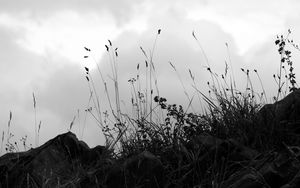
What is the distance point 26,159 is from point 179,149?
5.82ft

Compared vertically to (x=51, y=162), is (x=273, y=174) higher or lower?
lower

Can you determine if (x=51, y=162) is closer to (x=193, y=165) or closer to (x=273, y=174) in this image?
(x=193, y=165)

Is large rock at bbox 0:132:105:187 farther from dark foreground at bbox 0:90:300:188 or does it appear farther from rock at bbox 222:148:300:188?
rock at bbox 222:148:300:188

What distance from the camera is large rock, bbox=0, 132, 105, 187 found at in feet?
17.5

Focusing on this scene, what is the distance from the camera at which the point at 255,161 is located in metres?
4.07

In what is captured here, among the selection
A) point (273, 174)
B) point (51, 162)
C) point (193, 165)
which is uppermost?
point (51, 162)

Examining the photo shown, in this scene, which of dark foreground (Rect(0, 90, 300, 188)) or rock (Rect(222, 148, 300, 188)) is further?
dark foreground (Rect(0, 90, 300, 188))

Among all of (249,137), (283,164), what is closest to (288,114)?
(249,137)

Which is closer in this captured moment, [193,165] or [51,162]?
[193,165]

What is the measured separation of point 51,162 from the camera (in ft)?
18.2

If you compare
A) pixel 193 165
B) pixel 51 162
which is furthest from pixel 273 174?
pixel 51 162

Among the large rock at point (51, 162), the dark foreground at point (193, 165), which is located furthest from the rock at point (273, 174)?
the large rock at point (51, 162)

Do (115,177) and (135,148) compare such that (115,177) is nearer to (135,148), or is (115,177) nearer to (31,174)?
(135,148)

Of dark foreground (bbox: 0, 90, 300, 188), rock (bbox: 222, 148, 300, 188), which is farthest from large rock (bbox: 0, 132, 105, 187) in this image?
rock (bbox: 222, 148, 300, 188)
